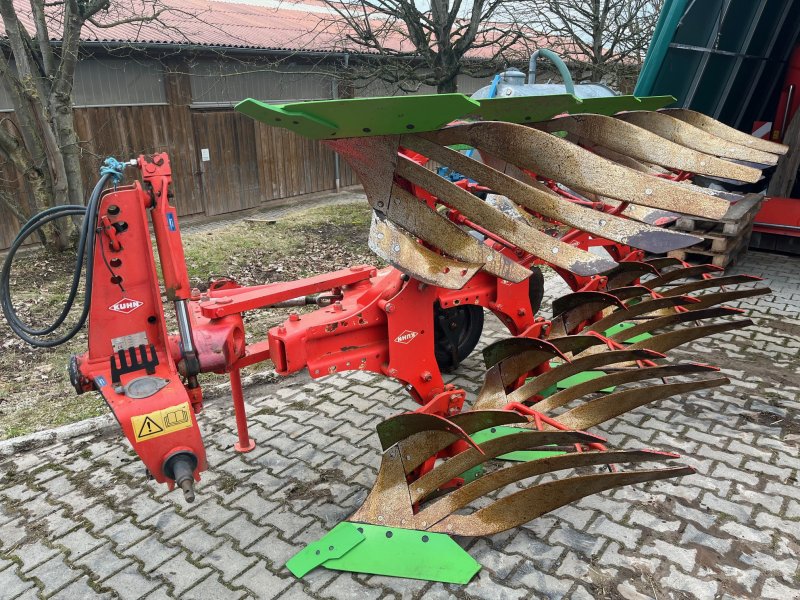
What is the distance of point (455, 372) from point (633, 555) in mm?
2093

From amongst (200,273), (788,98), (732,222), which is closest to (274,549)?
(200,273)

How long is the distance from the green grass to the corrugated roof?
114 inches

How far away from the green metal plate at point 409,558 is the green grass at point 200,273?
2.29 m

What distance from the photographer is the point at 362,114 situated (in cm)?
229

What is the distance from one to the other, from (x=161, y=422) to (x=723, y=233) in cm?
581

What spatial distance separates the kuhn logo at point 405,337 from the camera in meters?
3.00

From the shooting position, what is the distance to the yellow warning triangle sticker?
2.20 m

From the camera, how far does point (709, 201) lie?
2.32 m

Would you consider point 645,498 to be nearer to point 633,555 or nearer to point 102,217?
point 633,555

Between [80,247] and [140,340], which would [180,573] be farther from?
[80,247]

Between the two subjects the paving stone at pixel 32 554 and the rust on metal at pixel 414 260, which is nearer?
the rust on metal at pixel 414 260

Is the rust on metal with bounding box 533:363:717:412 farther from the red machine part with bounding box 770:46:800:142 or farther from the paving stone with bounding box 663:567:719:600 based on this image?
the red machine part with bounding box 770:46:800:142

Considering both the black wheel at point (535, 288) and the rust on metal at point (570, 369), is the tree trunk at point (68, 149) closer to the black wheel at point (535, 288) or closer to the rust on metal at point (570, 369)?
the black wheel at point (535, 288)

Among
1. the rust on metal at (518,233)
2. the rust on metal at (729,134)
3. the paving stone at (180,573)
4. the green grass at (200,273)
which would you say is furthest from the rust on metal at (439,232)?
the green grass at (200,273)
